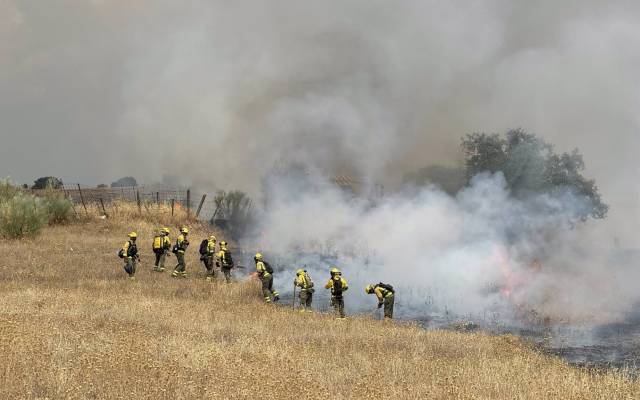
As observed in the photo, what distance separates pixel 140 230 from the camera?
1192 inches

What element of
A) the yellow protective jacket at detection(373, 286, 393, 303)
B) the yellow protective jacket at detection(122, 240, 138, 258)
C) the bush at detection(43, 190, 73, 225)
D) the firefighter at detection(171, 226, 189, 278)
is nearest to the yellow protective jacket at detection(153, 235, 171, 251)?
the firefighter at detection(171, 226, 189, 278)

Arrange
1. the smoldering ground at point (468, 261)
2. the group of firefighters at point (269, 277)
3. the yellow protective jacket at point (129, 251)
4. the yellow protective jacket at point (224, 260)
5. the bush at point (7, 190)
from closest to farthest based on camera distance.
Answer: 1. the group of firefighters at point (269, 277)
2. the smoldering ground at point (468, 261)
3. the yellow protective jacket at point (129, 251)
4. the yellow protective jacket at point (224, 260)
5. the bush at point (7, 190)

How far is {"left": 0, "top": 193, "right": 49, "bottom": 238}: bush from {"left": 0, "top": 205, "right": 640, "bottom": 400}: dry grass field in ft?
32.6

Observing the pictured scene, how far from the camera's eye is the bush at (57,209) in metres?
30.5

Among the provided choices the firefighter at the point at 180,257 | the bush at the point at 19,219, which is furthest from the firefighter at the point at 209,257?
the bush at the point at 19,219

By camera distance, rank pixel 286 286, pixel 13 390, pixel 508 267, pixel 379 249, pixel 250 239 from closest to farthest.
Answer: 1. pixel 13 390
2. pixel 286 286
3. pixel 508 267
4. pixel 379 249
5. pixel 250 239

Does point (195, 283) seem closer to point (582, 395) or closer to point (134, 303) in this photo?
point (134, 303)

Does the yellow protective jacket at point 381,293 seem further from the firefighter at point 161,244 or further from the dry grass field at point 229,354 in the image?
the firefighter at point 161,244

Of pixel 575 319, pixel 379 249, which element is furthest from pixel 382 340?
pixel 379 249

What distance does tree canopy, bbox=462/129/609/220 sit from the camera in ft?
116

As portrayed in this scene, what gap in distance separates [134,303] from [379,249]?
13.3 metres

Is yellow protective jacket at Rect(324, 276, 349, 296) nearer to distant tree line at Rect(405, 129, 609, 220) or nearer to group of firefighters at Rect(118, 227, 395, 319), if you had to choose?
group of firefighters at Rect(118, 227, 395, 319)

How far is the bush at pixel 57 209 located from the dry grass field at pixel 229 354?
619 inches

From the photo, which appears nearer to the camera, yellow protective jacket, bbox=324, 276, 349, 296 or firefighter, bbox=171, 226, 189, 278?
yellow protective jacket, bbox=324, 276, 349, 296
